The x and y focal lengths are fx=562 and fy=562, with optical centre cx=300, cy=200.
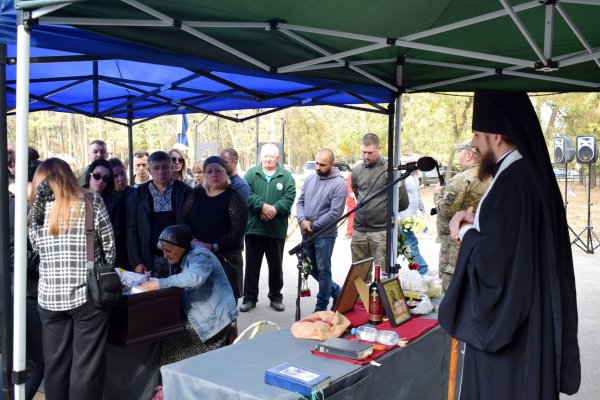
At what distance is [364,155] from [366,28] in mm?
2606

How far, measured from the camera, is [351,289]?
3283mm

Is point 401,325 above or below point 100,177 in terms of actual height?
below

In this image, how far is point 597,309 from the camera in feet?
21.3

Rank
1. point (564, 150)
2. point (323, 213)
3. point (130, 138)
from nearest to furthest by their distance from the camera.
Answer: point (323, 213)
point (130, 138)
point (564, 150)

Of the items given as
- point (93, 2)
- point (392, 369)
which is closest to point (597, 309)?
point (392, 369)

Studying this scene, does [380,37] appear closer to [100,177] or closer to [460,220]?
[460,220]

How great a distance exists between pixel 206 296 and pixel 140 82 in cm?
295

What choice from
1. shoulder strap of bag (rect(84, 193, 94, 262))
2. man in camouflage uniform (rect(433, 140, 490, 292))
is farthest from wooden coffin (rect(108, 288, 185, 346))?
man in camouflage uniform (rect(433, 140, 490, 292))

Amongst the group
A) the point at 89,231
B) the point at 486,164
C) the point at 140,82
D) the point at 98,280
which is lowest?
the point at 98,280

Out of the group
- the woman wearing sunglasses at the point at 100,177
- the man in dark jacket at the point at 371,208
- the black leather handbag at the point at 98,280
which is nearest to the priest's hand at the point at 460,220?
the black leather handbag at the point at 98,280

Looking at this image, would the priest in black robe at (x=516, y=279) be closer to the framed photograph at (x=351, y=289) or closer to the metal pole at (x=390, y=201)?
the framed photograph at (x=351, y=289)

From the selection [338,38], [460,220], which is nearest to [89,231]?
[338,38]

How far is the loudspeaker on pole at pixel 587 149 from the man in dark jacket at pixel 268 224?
23.2 ft

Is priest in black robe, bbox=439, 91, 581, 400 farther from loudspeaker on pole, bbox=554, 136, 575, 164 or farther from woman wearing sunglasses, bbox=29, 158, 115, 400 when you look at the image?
loudspeaker on pole, bbox=554, 136, 575, 164
